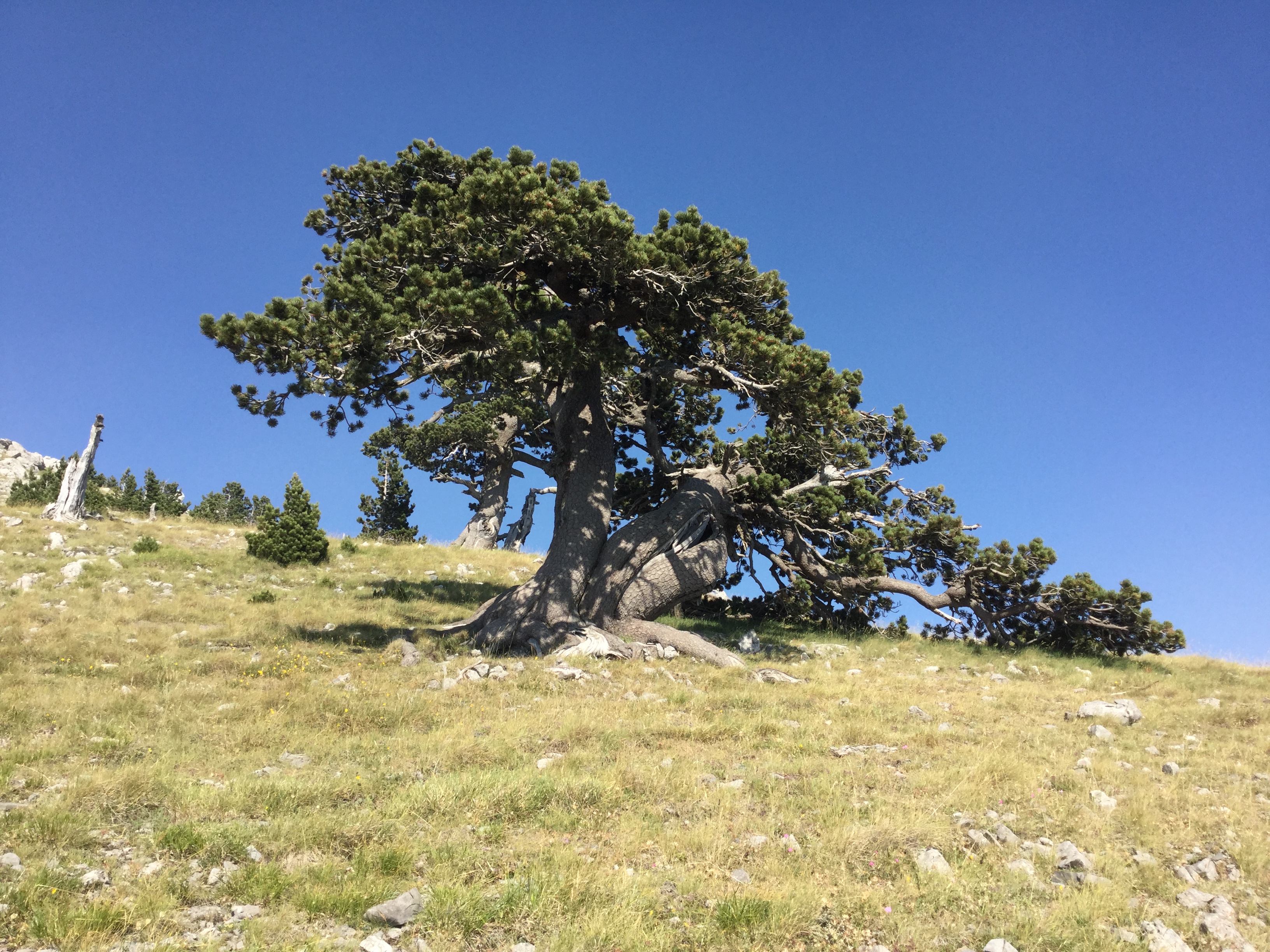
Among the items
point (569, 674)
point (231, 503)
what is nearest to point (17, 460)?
point (231, 503)

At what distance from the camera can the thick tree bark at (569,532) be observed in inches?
647

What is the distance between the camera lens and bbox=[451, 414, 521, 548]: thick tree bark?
122 ft

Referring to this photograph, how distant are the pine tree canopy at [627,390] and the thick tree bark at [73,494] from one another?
44.7ft

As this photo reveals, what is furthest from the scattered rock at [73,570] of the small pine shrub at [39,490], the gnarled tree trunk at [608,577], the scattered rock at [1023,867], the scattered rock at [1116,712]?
the scattered rock at [1116,712]

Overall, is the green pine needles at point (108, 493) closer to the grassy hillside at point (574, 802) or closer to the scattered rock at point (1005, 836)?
the grassy hillside at point (574, 802)

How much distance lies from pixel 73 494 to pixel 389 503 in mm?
22727

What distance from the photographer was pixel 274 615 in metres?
17.3

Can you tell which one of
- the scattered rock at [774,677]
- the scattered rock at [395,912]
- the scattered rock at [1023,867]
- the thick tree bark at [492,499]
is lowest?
the scattered rock at [395,912]

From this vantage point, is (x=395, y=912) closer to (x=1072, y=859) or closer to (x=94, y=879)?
Answer: (x=94, y=879)

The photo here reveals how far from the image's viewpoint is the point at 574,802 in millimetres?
6871

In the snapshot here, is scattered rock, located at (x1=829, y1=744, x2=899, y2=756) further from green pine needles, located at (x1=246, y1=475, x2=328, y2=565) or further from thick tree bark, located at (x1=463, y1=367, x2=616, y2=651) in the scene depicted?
green pine needles, located at (x1=246, y1=475, x2=328, y2=565)

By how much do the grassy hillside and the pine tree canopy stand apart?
4658mm

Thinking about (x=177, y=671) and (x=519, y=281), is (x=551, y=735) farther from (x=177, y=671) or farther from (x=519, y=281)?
(x=519, y=281)

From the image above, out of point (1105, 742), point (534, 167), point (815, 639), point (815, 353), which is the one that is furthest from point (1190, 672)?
point (534, 167)
